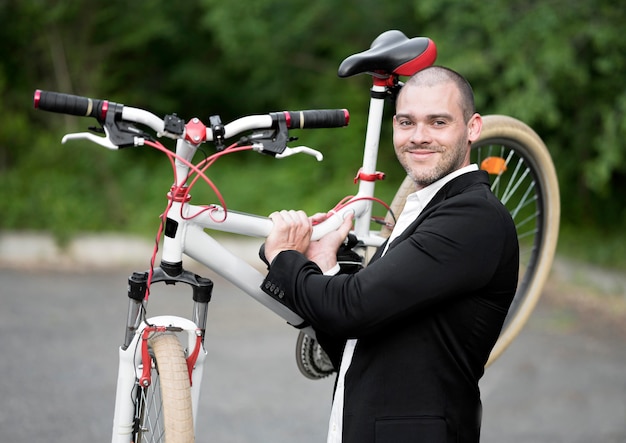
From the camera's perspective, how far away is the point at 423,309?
2006 millimetres

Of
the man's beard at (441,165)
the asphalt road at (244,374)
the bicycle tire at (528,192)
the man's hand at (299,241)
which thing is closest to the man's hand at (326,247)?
the man's hand at (299,241)

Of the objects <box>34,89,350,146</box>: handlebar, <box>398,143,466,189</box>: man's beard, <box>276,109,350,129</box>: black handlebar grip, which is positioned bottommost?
<box>398,143,466,189</box>: man's beard

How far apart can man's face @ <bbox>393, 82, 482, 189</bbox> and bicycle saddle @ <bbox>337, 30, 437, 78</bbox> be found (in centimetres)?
37

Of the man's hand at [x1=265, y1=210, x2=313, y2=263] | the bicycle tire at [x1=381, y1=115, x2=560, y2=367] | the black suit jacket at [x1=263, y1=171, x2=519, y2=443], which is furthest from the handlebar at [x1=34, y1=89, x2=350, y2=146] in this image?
the bicycle tire at [x1=381, y1=115, x2=560, y2=367]

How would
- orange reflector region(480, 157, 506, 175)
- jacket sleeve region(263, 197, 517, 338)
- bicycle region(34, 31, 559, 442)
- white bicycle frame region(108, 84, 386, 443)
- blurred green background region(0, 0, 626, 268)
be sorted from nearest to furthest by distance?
jacket sleeve region(263, 197, 517, 338) → bicycle region(34, 31, 559, 442) → white bicycle frame region(108, 84, 386, 443) → orange reflector region(480, 157, 506, 175) → blurred green background region(0, 0, 626, 268)

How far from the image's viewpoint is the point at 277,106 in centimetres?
1123

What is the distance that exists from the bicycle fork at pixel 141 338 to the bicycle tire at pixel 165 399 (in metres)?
0.03

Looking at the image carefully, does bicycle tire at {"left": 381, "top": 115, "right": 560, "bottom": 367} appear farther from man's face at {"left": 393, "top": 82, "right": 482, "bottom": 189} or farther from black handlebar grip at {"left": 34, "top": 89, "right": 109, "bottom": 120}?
black handlebar grip at {"left": 34, "top": 89, "right": 109, "bottom": 120}

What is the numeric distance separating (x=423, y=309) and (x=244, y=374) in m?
3.43

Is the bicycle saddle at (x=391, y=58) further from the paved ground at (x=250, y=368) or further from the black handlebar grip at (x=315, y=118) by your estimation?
the paved ground at (x=250, y=368)

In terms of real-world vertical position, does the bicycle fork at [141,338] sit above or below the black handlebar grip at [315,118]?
below

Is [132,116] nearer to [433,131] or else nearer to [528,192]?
[433,131]

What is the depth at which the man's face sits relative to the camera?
2.09 m

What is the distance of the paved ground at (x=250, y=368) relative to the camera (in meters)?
4.43
